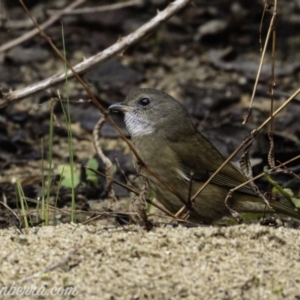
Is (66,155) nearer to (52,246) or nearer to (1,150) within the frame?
(1,150)

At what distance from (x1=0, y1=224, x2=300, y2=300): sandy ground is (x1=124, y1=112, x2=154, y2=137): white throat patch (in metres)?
1.94

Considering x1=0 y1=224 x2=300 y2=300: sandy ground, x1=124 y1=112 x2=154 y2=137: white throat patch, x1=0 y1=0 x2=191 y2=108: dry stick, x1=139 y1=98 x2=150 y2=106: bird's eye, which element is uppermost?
x1=0 y1=0 x2=191 y2=108: dry stick

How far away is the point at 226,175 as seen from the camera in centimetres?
612

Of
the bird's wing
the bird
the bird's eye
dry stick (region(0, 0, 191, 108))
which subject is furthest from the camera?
the bird's eye

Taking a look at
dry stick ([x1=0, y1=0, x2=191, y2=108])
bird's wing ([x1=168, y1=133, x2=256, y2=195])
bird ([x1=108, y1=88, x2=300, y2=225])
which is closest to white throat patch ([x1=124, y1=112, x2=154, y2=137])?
bird ([x1=108, y1=88, x2=300, y2=225])

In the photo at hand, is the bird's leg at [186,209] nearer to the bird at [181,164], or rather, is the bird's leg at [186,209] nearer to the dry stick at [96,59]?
the bird at [181,164]

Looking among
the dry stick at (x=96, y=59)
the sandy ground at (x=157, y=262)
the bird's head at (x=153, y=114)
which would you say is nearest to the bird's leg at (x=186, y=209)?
the sandy ground at (x=157, y=262)

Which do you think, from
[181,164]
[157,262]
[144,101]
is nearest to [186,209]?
[157,262]

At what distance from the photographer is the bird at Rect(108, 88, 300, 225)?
585cm

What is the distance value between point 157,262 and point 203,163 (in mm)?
2135

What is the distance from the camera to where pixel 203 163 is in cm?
611

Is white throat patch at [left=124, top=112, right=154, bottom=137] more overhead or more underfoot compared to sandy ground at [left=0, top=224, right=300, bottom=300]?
more underfoot

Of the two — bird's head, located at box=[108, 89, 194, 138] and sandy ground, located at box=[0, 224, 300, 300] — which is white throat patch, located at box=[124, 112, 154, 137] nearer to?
bird's head, located at box=[108, 89, 194, 138]

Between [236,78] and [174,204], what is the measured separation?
3.62m
